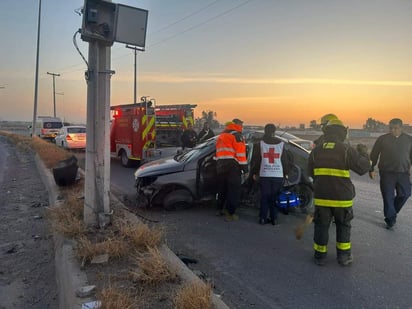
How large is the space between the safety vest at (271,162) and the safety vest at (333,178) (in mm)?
1546

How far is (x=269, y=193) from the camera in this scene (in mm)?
6332

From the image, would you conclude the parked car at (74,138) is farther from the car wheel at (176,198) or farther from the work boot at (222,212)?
the work boot at (222,212)

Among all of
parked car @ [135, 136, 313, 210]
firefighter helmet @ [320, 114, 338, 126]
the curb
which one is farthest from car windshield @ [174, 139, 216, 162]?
the curb

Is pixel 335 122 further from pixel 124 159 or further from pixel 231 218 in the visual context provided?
pixel 124 159

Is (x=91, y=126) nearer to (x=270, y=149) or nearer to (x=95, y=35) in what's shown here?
(x=95, y=35)

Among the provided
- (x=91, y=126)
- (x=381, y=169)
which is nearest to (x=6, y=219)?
(x=91, y=126)

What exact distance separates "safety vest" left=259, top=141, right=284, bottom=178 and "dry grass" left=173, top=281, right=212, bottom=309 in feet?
11.2

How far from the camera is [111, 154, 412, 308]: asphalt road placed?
3770 millimetres

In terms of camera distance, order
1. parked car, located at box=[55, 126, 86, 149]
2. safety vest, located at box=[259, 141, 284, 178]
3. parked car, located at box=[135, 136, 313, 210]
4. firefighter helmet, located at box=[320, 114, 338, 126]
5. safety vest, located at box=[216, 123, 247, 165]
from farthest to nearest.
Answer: parked car, located at box=[55, 126, 86, 149] → parked car, located at box=[135, 136, 313, 210] → safety vest, located at box=[216, 123, 247, 165] → safety vest, located at box=[259, 141, 284, 178] → firefighter helmet, located at box=[320, 114, 338, 126]

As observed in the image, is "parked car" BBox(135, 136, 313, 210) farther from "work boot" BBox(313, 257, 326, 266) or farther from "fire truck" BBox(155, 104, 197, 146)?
"fire truck" BBox(155, 104, 197, 146)

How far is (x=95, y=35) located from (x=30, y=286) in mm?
3166

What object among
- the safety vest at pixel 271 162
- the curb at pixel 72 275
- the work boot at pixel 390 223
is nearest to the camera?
the curb at pixel 72 275

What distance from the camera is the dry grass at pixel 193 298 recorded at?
9.68ft

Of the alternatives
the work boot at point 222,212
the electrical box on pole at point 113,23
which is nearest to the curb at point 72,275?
the work boot at point 222,212
